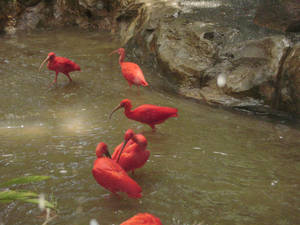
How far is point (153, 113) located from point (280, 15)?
2572mm

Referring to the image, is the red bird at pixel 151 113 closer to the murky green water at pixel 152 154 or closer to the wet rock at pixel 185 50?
the murky green water at pixel 152 154

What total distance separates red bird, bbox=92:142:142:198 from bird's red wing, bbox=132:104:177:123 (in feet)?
4.37

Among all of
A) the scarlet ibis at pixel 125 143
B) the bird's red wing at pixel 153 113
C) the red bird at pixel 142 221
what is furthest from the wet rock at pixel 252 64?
the red bird at pixel 142 221

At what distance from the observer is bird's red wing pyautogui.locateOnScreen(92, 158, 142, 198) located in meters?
2.57

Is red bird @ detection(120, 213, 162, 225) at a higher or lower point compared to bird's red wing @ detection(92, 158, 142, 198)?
higher

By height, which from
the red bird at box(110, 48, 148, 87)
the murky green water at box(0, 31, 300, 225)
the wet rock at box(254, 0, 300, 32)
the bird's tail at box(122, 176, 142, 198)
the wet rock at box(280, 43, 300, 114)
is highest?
the wet rock at box(254, 0, 300, 32)

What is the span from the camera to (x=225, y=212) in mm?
2594

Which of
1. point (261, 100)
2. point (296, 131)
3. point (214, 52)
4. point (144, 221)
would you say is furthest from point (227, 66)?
point (144, 221)

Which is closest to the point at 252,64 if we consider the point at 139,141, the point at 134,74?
the point at 134,74

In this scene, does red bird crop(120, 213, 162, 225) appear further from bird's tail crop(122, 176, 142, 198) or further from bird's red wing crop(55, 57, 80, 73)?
bird's red wing crop(55, 57, 80, 73)

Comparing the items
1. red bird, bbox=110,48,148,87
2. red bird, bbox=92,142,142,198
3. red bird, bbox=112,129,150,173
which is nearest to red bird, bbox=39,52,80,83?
red bird, bbox=110,48,148,87

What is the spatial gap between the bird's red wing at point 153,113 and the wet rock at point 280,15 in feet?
7.48

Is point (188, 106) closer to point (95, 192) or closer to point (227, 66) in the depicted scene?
point (227, 66)

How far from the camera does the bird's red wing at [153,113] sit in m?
4.01
